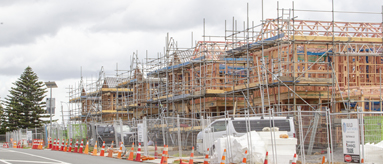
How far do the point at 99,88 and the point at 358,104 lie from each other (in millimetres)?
28718

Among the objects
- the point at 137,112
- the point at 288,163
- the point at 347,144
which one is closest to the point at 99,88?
the point at 137,112

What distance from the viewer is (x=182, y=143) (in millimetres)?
21797

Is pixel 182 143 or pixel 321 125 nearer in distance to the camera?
pixel 321 125

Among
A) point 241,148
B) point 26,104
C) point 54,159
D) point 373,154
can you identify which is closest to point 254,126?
point 241,148

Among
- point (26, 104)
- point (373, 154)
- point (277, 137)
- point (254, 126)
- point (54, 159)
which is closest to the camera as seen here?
point (373, 154)

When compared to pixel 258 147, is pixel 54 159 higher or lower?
lower

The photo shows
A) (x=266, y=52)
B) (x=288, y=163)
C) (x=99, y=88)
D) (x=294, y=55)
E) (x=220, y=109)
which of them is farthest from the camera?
(x=99, y=88)

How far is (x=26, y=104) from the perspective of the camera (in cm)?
7081

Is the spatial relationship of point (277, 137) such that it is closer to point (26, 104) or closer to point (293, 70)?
point (293, 70)

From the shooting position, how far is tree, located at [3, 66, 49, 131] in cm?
6994

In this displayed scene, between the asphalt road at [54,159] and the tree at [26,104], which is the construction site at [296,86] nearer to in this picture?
the asphalt road at [54,159]

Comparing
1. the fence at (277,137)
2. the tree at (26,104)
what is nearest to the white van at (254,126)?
the fence at (277,137)

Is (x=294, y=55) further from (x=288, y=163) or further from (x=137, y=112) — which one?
(x=137, y=112)

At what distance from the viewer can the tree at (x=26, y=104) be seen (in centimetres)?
6994
